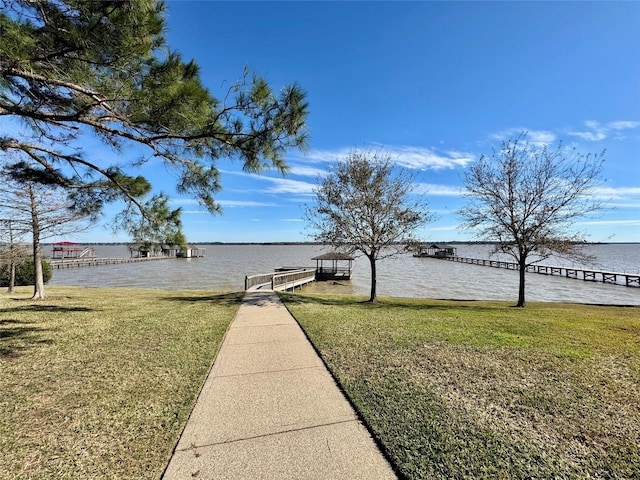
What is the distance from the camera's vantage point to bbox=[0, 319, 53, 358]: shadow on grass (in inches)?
215

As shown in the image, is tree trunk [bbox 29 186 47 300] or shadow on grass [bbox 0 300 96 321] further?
tree trunk [bbox 29 186 47 300]

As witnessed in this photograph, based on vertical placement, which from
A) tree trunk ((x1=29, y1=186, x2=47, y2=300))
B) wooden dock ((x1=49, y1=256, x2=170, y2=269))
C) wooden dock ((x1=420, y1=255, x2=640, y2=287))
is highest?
tree trunk ((x1=29, y1=186, x2=47, y2=300))

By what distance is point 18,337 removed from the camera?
6.22 m

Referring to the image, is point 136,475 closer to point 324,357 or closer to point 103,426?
point 103,426

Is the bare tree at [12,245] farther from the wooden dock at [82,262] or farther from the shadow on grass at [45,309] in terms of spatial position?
the wooden dock at [82,262]

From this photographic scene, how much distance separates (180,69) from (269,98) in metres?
1.31

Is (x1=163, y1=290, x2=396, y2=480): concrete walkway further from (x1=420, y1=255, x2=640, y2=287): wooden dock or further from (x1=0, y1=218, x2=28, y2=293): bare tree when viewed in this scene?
(x1=420, y1=255, x2=640, y2=287): wooden dock

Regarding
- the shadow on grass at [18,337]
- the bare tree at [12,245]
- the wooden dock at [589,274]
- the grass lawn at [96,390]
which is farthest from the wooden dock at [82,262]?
the wooden dock at [589,274]

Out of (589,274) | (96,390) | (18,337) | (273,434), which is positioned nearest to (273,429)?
(273,434)

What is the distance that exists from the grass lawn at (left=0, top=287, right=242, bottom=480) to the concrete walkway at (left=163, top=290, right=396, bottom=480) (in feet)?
0.84


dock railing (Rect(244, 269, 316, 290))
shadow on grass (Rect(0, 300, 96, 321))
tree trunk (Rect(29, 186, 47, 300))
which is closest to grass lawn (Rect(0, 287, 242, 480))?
shadow on grass (Rect(0, 300, 96, 321))

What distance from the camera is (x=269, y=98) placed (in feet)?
15.5

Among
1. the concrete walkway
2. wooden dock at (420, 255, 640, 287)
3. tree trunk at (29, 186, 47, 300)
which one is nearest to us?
the concrete walkway

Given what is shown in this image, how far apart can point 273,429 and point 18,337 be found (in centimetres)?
670
